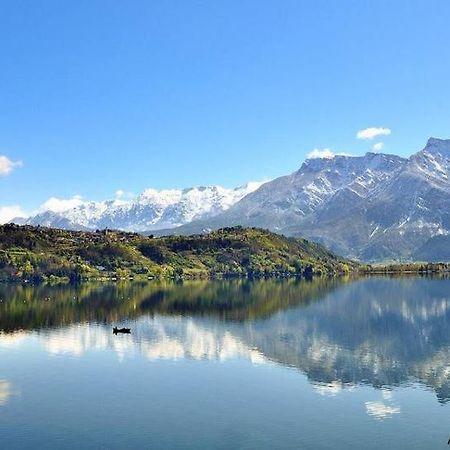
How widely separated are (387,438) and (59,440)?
46.0 m

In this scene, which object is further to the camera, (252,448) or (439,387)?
(439,387)

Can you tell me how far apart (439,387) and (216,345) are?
65580mm

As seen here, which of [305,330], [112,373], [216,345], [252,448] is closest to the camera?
[252,448]

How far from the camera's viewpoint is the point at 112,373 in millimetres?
128125

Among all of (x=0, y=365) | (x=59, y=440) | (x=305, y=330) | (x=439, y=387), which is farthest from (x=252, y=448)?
(x=305, y=330)

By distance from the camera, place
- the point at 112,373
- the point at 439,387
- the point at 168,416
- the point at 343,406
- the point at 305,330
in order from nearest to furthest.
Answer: the point at 168,416, the point at 343,406, the point at 439,387, the point at 112,373, the point at 305,330

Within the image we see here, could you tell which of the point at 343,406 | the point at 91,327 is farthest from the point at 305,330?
the point at 343,406

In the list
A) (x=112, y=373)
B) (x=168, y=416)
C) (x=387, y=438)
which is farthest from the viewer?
(x=112, y=373)

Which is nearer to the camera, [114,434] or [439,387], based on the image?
[114,434]

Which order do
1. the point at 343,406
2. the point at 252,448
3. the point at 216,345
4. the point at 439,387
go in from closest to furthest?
the point at 252,448 → the point at 343,406 → the point at 439,387 → the point at 216,345

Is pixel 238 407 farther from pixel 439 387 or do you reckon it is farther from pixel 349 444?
pixel 439 387

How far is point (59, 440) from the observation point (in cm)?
8088

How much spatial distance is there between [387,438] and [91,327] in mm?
131191

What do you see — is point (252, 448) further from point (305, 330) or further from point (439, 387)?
point (305, 330)
